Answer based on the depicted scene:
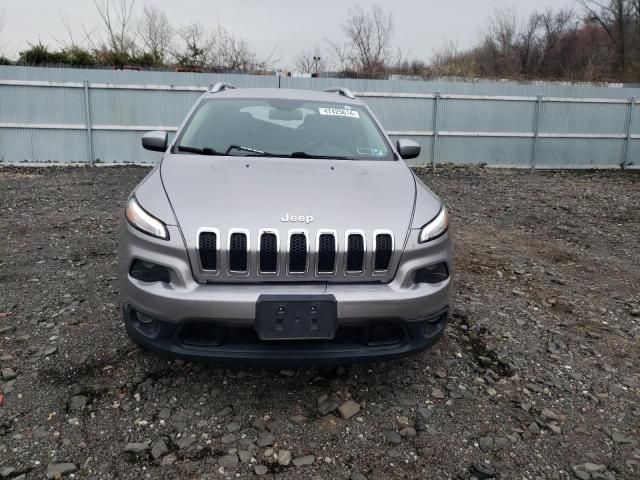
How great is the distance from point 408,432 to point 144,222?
1596mm

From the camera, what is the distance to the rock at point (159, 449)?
224 centimetres

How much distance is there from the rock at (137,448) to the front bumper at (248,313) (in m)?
0.40

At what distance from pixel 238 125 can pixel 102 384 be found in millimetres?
1895

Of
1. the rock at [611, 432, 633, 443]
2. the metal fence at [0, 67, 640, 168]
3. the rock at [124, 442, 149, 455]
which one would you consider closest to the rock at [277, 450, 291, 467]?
the rock at [124, 442, 149, 455]

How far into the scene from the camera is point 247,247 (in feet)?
7.66

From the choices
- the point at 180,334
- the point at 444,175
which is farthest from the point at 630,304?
the point at 444,175

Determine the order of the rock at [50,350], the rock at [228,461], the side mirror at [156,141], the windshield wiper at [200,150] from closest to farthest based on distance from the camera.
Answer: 1. the rock at [228,461]
2. the rock at [50,350]
3. the windshield wiper at [200,150]
4. the side mirror at [156,141]

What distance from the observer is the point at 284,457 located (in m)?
2.27

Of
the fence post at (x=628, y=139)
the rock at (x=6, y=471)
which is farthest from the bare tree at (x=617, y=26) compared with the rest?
the rock at (x=6, y=471)

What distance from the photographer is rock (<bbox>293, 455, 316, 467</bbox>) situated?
7.31 feet

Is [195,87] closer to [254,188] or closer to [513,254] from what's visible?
[513,254]

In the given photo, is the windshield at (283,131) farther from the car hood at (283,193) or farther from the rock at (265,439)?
the rock at (265,439)

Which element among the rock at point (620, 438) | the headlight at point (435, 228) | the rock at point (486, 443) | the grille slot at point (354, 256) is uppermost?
the headlight at point (435, 228)

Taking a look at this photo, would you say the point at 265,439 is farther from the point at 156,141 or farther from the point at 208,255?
the point at 156,141
